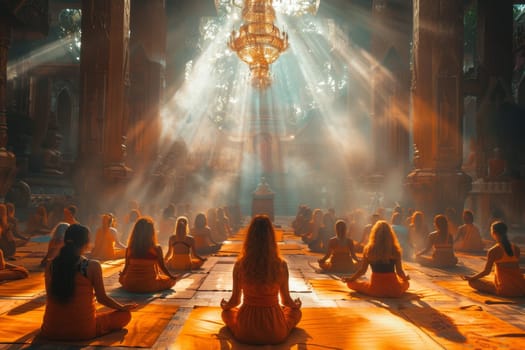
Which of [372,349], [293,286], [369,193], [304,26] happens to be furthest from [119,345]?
[304,26]

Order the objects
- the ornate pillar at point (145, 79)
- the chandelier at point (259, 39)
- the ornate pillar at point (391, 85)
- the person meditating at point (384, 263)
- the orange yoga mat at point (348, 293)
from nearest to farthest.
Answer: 1. the person meditating at point (384, 263)
2. the orange yoga mat at point (348, 293)
3. the chandelier at point (259, 39)
4. the ornate pillar at point (145, 79)
5. the ornate pillar at point (391, 85)

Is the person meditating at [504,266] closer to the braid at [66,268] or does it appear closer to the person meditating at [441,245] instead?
the person meditating at [441,245]

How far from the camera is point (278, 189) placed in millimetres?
35156

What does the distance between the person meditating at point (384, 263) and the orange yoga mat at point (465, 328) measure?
51 centimetres

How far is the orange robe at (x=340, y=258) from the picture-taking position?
8430 millimetres

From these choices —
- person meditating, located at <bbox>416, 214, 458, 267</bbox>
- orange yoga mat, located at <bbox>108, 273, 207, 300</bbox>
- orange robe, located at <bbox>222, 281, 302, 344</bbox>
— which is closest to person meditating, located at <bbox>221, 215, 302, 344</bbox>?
orange robe, located at <bbox>222, 281, 302, 344</bbox>

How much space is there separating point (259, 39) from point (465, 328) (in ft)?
42.1

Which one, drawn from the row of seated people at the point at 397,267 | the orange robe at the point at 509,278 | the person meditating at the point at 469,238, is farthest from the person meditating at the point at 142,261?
the person meditating at the point at 469,238

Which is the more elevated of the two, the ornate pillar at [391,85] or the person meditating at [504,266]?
the ornate pillar at [391,85]

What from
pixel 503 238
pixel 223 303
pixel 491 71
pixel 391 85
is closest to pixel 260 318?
pixel 223 303

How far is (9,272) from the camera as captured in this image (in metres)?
6.88

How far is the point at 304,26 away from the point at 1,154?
34728 mm

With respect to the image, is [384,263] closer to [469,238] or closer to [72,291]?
[72,291]

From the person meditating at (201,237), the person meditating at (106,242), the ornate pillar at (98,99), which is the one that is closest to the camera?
the person meditating at (106,242)
